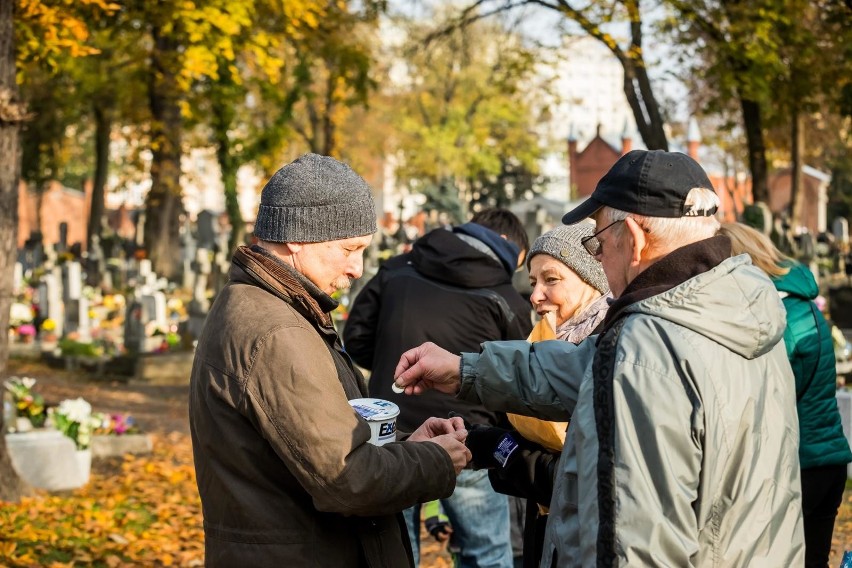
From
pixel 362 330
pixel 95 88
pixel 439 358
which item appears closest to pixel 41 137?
pixel 95 88

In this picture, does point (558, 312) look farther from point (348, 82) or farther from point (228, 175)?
point (228, 175)

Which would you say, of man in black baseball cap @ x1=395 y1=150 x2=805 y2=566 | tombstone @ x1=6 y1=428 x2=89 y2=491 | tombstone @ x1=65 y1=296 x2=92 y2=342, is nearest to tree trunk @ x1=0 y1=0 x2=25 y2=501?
tombstone @ x1=6 y1=428 x2=89 y2=491

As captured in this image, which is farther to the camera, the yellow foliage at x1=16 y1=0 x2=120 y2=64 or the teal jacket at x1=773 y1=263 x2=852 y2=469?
the yellow foliage at x1=16 y1=0 x2=120 y2=64

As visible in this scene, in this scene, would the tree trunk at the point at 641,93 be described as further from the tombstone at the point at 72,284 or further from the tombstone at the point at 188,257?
the tombstone at the point at 188,257

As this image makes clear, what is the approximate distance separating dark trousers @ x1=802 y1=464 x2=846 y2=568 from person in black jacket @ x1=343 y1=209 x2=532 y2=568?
134cm

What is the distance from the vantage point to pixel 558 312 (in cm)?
414

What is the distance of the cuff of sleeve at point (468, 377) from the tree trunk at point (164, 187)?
59.8 ft

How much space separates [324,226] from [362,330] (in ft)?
7.69

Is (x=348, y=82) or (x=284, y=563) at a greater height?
(x=348, y=82)

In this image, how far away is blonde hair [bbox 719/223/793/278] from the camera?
4.50 m

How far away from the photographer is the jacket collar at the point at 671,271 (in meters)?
2.57

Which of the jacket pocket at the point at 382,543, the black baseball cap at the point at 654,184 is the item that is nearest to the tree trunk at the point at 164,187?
the jacket pocket at the point at 382,543

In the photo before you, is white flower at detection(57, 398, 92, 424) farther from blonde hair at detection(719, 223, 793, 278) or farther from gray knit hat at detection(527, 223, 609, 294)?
blonde hair at detection(719, 223, 793, 278)

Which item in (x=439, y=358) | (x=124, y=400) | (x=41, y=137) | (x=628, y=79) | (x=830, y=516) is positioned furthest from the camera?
(x=41, y=137)
